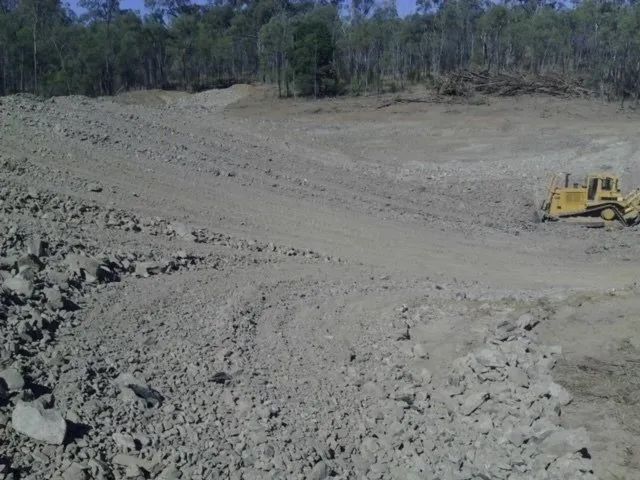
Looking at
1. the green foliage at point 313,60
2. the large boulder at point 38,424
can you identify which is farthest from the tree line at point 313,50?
the large boulder at point 38,424

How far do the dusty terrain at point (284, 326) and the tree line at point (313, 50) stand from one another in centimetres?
2696

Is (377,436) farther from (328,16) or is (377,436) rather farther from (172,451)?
(328,16)

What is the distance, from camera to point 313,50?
40656 millimetres

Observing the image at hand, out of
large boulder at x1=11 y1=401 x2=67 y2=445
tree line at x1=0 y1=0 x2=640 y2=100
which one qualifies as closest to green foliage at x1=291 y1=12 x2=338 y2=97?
tree line at x1=0 y1=0 x2=640 y2=100

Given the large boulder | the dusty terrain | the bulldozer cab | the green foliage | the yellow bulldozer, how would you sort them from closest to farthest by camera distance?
the large boulder → the dusty terrain → the yellow bulldozer → the bulldozer cab → the green foliage

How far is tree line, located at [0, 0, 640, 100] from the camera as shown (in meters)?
41.9

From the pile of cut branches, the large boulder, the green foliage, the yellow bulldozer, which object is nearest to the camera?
the large boulder

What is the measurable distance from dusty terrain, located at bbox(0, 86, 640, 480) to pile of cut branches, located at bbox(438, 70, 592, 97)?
66.5ft

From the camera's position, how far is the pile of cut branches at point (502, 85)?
36906mm

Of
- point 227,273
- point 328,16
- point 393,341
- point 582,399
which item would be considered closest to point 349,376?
point 393,341

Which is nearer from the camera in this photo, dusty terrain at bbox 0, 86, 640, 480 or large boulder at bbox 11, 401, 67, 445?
large boulder at bbox 11, 401, 67, 445

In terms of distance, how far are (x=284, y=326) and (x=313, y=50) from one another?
112 feet

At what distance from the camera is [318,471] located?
584 centimetres

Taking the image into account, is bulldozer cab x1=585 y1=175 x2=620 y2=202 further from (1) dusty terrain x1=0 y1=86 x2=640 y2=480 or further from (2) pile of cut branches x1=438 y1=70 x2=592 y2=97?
(2) pile of cut branches x1=438 y1=70 x2=592 y2=97
